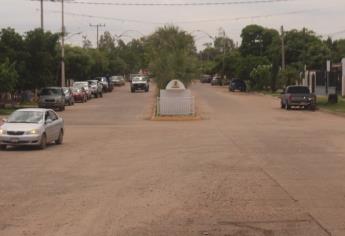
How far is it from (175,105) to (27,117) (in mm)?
20624

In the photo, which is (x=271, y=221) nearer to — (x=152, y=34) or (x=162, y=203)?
(x=162, y=203)

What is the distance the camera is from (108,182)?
1580 centimetres

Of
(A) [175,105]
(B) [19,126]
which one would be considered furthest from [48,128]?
(A) [175,105]

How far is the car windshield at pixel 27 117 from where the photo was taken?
84.2 feet

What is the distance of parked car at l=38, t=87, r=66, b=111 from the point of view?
5512 cm

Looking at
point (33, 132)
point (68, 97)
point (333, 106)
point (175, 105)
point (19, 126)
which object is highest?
point (19, 126)

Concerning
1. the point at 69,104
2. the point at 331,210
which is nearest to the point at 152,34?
the point at 69,104

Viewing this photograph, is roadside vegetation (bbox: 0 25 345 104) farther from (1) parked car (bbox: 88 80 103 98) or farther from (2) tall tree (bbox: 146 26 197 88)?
(1) parked car (bbox: 88 80 103 98)

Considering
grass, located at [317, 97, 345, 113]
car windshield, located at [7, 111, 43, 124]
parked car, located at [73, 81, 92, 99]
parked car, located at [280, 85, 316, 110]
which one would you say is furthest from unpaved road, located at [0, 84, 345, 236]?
parked car, located at [73, 81, 92, 99]

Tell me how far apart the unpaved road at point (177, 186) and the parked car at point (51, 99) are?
25.1 m

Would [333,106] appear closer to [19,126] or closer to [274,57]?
[19,126]

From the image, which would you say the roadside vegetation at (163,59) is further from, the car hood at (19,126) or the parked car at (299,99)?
the car hood at (19,126)

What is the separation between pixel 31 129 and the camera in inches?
971

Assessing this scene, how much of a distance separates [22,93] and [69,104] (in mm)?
4356
